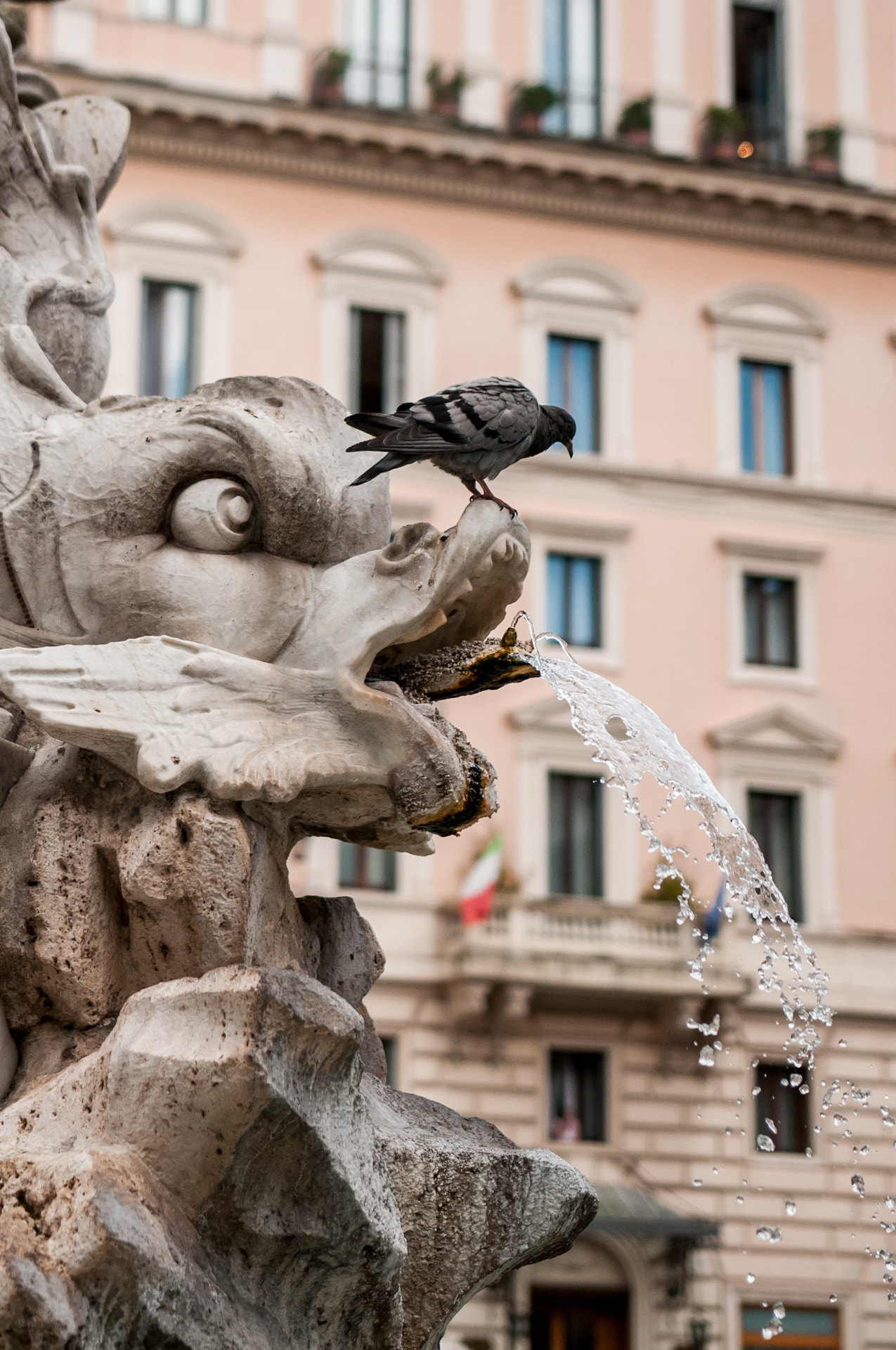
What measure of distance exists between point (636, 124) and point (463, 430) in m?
19.4

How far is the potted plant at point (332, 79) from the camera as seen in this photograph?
20250 mm

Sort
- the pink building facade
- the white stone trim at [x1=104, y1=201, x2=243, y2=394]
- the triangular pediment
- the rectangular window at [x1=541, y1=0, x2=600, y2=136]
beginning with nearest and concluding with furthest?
1. the pink building facade
2. the white stone trim at [x1=104, y1=201, x2=243, y2=394]
3. the triangular pediment
4. the rectangular window at [x1=541, y1=0, x2=600, y2=136]

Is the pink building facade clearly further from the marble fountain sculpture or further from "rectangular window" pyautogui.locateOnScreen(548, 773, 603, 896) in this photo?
the marble fountain sculpture

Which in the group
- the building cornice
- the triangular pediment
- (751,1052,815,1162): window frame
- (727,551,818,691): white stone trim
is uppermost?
the building cornice

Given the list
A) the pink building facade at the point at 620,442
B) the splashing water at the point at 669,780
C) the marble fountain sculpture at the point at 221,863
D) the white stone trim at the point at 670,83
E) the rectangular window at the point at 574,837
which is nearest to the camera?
the marble fountain sculpture at the point at 221,863

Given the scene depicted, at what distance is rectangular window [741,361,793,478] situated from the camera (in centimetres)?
2133

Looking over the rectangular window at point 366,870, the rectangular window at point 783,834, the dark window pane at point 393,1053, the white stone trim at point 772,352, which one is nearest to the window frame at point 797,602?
the white stone trim at point 772,352

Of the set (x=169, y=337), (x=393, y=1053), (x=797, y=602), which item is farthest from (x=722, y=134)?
(x=393, y=1053)

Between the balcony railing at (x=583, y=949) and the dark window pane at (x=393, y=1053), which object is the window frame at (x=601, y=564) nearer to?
the balcony railing at (x=583, y=949)

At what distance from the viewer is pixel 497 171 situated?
2077 centimetres

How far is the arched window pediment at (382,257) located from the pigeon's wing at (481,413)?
58.0 feet

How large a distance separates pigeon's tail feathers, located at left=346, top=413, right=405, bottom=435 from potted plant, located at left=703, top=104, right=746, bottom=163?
1951 centimetres

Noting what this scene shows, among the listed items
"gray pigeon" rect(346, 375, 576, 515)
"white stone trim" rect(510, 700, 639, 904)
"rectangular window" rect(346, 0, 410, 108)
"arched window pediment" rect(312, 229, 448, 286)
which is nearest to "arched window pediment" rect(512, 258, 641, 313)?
"arched window pediment" rect(312, 229, 448, 286)

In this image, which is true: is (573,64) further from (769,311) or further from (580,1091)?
(580,1091)
